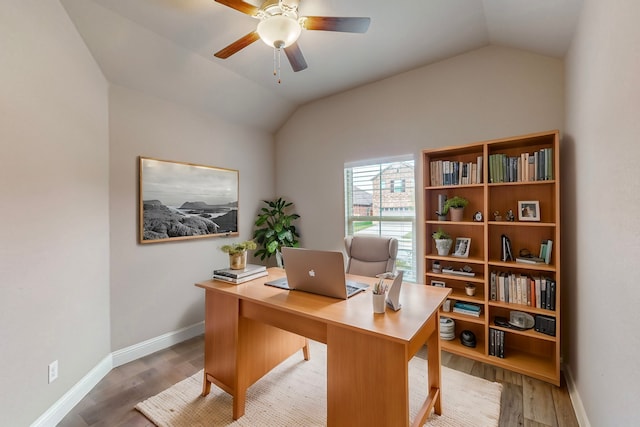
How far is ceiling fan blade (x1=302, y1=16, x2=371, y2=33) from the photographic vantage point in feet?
5.11

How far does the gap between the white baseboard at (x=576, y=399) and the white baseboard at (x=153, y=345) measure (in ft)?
10.6

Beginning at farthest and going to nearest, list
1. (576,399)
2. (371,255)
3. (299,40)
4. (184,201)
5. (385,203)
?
(385,203)
(184,201)
(371,255)
(299,40)
(576,399)

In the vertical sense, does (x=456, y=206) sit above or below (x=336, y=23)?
below

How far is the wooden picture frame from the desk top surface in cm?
121

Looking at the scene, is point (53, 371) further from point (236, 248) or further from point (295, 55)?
point (295, 55)

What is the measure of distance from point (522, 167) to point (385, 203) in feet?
4.34

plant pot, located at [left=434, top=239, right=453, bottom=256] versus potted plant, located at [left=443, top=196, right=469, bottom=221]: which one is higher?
potted plant, located at [left=443, top=196, right=469, bottom=221]

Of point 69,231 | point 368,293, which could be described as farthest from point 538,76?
point 69,231

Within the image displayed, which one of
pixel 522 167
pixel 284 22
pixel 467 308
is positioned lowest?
pixel 467 308

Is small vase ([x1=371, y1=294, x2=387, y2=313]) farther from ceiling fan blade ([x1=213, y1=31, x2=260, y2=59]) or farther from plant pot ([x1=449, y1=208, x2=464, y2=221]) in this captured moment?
ceiling fan blade ([x1=213, y1=31, x2=260, y2=59])

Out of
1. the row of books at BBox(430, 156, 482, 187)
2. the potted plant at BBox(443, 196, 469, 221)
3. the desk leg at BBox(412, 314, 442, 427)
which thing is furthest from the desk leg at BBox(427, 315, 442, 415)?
the row of books at BBox(430, 156, 482, 187)

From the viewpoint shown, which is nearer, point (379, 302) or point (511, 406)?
point (379, 302)

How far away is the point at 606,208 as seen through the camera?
50.3 inches

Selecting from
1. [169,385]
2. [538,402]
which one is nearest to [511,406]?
[538,402]
